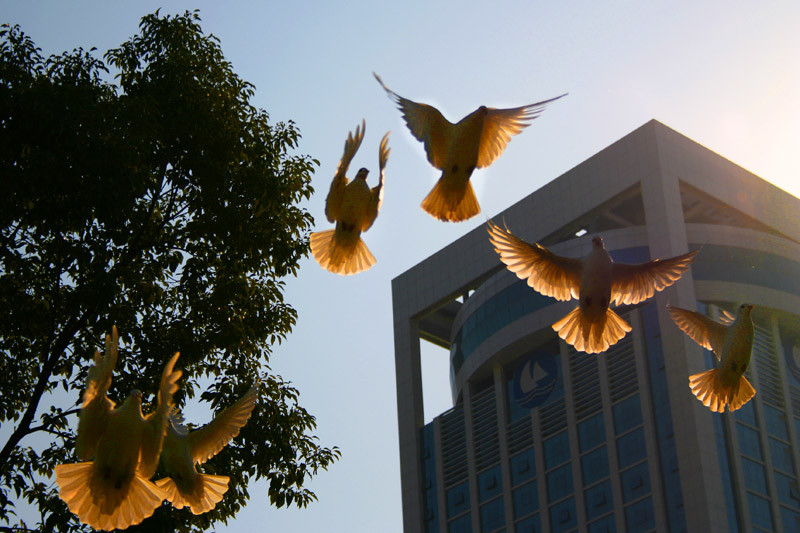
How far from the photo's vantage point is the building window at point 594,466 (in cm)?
5516

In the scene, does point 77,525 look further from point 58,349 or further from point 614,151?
point 614,151

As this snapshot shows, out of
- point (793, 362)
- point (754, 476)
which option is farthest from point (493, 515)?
point (793, 362)

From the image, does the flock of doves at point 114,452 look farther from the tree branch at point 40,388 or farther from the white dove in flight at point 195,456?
the tree branch at point 40,388

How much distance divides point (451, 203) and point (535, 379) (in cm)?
5244

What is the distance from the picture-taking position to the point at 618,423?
55.2m

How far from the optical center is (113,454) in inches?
312

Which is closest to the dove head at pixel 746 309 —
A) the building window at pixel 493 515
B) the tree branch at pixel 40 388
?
the tree branch at pixel 40 388

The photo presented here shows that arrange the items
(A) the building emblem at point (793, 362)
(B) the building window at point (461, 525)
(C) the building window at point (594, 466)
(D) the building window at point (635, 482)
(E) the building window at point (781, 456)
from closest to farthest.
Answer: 1. (E) the building window at point (781, 456)
2. (D) the building window at point (635, 482)
3. (C) the building window at point (594, 466)
4. (A) the building emblem at point (793, 362)
5. (B) the building window at point (461, 525)

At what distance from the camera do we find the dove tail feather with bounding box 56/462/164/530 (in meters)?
8.10

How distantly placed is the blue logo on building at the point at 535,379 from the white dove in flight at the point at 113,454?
5257 centimetres

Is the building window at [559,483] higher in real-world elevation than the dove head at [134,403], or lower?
higher

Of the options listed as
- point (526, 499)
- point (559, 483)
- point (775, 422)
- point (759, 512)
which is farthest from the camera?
point (526, 499)

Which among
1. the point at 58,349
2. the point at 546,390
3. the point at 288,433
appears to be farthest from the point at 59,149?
the point at 546,390

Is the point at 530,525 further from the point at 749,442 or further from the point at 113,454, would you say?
the point at 113,454
